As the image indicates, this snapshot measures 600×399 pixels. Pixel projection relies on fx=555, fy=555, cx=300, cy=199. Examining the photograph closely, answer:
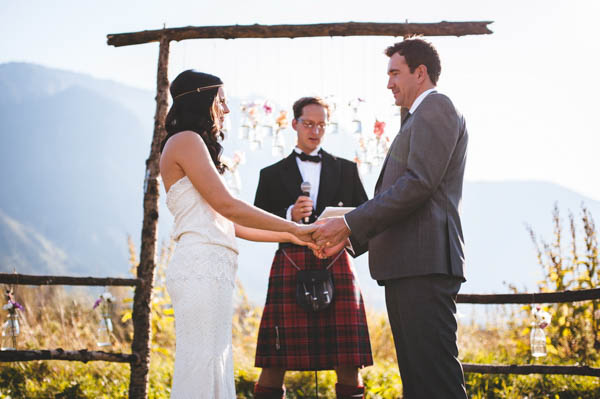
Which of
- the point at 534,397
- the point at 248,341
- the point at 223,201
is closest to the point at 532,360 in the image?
the point at 534,397

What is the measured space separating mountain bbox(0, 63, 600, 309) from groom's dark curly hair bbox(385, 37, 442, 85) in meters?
77.1

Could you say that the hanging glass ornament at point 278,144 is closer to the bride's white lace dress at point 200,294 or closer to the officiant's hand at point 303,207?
the officiant's hand at point 303,207

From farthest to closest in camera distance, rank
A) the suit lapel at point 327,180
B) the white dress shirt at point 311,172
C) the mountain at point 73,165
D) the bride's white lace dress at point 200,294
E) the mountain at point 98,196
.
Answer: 1. the mountain at point 73,165
2. the mountain at point 98,196
3. the white dress shirt at point 311,172
4. the suit lapel at point 327,180
5. the bride's white lace dress at point 200,294

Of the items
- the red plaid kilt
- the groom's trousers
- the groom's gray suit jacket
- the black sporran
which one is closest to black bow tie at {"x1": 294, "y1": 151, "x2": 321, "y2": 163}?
the red plaid kilt

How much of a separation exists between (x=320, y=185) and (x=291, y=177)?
8.3 inches

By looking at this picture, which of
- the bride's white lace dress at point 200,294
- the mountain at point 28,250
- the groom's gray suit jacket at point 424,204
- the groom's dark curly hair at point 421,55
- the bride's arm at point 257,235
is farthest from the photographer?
the mountain at point 28,250

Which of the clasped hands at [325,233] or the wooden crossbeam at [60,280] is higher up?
the clasped hands at [325,233]

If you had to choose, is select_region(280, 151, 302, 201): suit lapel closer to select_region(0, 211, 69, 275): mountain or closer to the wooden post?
the wooden post

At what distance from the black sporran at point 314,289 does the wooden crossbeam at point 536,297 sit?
1165mm

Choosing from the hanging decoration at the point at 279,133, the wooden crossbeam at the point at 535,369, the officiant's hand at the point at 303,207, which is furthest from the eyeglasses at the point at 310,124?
the wooden crossbeam at the point at 535,369

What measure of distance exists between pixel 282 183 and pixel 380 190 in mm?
1232

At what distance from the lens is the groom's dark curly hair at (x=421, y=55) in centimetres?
260

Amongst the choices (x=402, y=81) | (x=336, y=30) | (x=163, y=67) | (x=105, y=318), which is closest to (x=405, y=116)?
(x=402, y=81)

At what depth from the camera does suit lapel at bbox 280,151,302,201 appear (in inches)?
146
